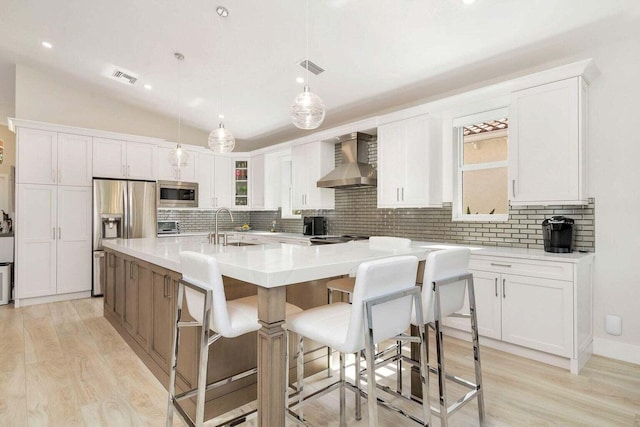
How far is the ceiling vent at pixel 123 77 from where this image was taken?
15.6 ft

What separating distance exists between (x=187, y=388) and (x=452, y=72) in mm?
3670

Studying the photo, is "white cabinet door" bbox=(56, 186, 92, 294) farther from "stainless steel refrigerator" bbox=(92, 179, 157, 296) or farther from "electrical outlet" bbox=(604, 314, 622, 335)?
"electrical outlet" bbox=(604, 314, 622, 335)

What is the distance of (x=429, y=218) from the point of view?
4070 mm

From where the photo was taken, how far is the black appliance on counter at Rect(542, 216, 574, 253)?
2.80 meters

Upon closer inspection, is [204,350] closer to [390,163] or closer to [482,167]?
[390,163]

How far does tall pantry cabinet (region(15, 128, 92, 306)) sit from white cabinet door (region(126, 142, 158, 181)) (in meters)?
0.54

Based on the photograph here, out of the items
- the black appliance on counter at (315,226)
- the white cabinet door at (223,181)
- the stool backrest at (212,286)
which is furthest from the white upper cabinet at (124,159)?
the stool backrest at (212,286)

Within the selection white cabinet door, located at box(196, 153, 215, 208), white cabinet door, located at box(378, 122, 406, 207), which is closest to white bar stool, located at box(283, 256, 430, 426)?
white cabinet door, located at box(378, 122, 406, 207)

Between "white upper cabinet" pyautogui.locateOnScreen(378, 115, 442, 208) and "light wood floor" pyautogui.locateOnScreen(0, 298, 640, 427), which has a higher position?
"white upper cabinet" pyautogui.locateOnScreen(378, 115, 442, 208)

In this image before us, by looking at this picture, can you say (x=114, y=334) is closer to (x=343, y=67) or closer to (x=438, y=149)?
(x=343, y=67)

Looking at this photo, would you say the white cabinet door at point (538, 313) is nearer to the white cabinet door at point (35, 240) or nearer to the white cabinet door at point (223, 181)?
the white cabinet door at point (223, 181)

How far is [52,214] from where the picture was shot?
15.5 ft

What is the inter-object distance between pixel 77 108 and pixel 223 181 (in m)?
2.57

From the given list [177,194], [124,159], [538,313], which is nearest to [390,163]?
[538,313]
